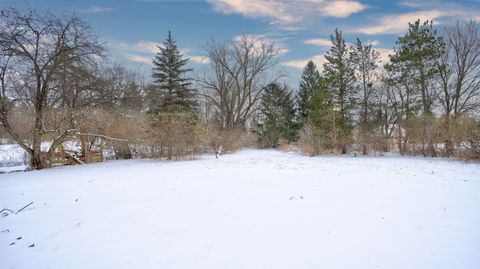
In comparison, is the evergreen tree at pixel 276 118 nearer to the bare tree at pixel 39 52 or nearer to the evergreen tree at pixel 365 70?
the evergreen tree at pixel 365 70

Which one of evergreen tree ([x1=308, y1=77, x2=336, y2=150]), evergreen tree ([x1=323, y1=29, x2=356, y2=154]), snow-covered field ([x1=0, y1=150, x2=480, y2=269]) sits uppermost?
evergreen tree ([x1=323, y1=29, x2=356, y2=154])

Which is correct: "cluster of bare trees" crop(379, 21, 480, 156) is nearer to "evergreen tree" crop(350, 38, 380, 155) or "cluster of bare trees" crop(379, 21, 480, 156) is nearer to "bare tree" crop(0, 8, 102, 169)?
"evergreen tree" crop(350, 38, 380, 155)

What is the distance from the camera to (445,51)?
53.7ft

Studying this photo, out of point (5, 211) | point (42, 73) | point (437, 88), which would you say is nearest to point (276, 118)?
point (437, 88)

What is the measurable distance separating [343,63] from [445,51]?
6093 mm

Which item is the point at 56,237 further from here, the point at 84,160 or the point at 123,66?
the point at 123,66

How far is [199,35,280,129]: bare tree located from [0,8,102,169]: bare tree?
19.1m

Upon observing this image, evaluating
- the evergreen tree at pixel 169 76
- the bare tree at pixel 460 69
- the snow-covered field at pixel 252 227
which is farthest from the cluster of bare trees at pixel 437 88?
the evergreen tree at pixel 169 76

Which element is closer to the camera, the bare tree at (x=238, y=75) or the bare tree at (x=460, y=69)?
the bare tree at (x=460, y=69)

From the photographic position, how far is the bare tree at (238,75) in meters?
31.4

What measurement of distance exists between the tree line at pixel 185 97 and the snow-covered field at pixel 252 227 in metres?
7.80

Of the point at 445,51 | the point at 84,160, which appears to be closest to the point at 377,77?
the point at 445,51

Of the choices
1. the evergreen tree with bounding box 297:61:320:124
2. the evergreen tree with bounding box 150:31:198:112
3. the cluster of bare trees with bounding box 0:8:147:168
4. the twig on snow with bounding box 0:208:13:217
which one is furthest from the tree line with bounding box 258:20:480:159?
the twig on snow with bounding box 0:208:13:217

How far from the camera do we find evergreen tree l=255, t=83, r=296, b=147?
27.4 metres
